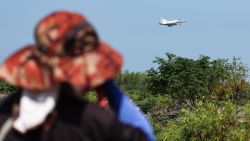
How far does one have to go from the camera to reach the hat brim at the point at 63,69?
1967 mm

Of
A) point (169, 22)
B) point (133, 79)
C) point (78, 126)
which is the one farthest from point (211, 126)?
point (133, 79)

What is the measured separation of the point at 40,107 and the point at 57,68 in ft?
0.43

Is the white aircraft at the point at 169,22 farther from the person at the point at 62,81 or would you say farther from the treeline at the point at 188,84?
the person at the point at 62,81

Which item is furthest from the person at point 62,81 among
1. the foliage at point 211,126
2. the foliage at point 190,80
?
the foliage at point 190,80

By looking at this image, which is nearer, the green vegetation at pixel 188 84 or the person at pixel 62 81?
the person at pixel 62 81

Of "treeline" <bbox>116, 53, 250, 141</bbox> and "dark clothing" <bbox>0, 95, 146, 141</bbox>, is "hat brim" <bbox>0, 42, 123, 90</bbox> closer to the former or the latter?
"dark clothing" <bbox>0, 95, 146, 141</bbox>

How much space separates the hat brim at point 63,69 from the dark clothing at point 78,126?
70 millimetres

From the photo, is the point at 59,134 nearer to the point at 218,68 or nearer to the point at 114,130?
the point at 114,130

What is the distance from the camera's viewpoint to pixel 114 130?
6.64 feet

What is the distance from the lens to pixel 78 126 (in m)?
2.00

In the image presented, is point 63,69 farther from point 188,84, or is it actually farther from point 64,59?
point 188,84

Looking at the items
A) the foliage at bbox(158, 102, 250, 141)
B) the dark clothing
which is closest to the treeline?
the foliage at bbox(158, 102, 250, 141)

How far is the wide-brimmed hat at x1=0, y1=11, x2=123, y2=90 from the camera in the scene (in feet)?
6.48

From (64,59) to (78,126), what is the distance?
19 cm
